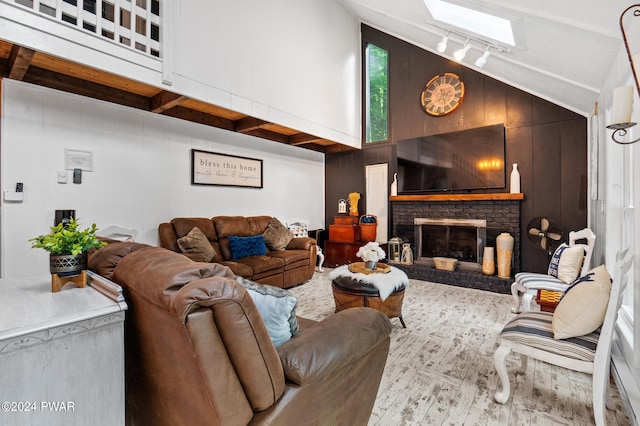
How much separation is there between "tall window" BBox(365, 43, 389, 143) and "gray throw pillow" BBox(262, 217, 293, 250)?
2.57 m

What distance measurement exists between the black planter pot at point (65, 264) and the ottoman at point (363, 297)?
198 centimetres

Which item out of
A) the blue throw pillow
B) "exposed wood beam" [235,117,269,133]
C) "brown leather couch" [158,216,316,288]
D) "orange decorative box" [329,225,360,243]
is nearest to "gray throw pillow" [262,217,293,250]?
"brown leather couch" [158,216,316,288]

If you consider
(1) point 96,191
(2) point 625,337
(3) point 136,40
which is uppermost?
(3) point 136,40

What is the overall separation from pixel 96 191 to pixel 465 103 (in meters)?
5.16

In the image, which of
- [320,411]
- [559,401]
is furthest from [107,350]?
[559,401]

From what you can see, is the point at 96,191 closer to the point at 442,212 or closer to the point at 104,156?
the point at 104,156

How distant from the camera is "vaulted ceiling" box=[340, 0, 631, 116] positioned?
1926 mm

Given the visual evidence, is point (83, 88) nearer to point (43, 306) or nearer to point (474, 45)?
point (43, 306)

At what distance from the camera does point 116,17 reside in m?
2.63

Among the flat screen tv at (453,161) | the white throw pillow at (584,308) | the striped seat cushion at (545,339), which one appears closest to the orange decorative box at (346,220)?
the flat screen tv at (453,161)

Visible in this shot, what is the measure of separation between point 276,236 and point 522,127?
3.88 m

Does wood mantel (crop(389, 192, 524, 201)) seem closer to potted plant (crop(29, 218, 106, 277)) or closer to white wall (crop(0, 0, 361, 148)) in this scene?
white wall (crop(0, 0, 361, 148))

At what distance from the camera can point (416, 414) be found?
1.67 m

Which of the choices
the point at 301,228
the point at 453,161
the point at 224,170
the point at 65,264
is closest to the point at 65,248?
the point at 65,264
